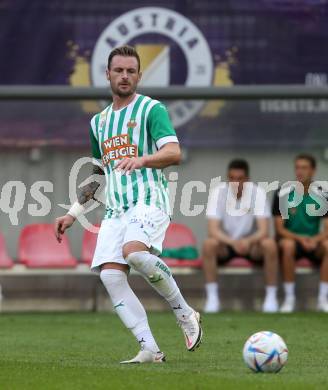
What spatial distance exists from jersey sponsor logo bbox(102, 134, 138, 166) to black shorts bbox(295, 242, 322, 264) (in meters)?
5.51

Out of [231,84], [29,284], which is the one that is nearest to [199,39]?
[231,84]

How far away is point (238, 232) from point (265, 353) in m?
6.18

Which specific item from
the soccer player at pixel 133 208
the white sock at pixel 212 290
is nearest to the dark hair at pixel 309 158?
the white sock at pixel 212 290

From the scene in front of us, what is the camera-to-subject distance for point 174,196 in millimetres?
13367

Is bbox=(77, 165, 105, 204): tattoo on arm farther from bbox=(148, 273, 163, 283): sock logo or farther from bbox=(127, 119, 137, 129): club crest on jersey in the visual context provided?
bbox=(148, 273, 163, 283): sock logo

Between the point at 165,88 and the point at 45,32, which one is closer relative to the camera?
the point at 165,88

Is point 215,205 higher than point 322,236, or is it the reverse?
point 215,205

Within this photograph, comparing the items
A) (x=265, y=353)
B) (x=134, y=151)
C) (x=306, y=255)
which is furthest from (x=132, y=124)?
(x=306, y=255)

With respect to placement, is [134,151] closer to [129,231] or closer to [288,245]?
[129,231]

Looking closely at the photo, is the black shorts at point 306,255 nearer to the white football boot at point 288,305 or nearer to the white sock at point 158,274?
the white football boot at point 288,305

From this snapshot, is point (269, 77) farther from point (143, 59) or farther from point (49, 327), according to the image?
point (49, 327)

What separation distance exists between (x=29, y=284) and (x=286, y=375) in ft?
21.7

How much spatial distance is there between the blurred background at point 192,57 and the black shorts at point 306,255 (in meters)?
1.22

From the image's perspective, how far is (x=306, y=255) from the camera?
12875mm
